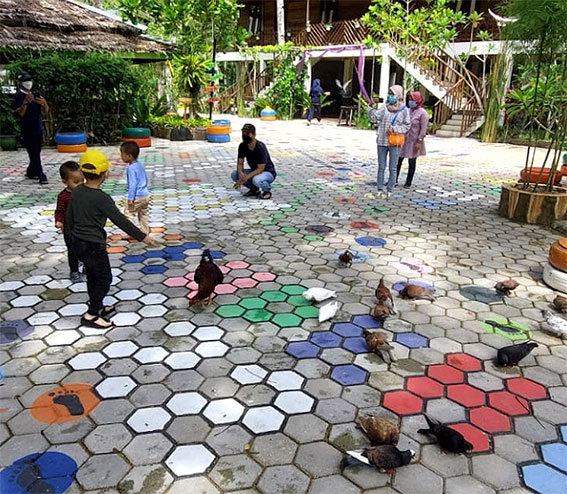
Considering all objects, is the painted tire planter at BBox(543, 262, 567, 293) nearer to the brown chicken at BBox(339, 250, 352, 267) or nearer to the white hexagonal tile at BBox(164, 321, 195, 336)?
the brown chicken at BBox(339, 250, 352, 267)

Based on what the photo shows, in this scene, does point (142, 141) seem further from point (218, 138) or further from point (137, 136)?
point (218, 138)

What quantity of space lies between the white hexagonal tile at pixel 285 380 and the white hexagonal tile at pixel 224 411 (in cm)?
28

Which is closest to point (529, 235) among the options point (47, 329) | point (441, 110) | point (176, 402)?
point (176, 402)

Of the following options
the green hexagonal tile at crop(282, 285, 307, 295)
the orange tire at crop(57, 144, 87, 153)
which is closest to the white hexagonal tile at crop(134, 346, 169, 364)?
the green hexagonal tile at crop(282, 285, 307, 295)

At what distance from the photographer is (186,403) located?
263 cm

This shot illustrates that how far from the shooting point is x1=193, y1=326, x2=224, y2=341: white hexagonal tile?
330 cm

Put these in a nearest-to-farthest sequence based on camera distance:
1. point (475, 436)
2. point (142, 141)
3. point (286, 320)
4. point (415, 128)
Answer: point (475, 436)
point (286, 320)
point (415, 128)
point (142, 141)

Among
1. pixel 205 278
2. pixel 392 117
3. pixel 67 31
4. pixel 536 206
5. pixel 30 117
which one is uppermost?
pixel 67 31

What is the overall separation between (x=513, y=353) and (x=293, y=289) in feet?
5.88

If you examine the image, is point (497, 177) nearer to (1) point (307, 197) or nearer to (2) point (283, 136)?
(1) point (307, 197)

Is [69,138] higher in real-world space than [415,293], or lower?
higher

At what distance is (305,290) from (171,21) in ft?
41.1

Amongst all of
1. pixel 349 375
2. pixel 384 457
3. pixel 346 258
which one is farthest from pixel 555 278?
pixel 384 457

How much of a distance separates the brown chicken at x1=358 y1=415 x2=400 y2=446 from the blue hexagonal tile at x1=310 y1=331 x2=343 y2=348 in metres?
0.93
